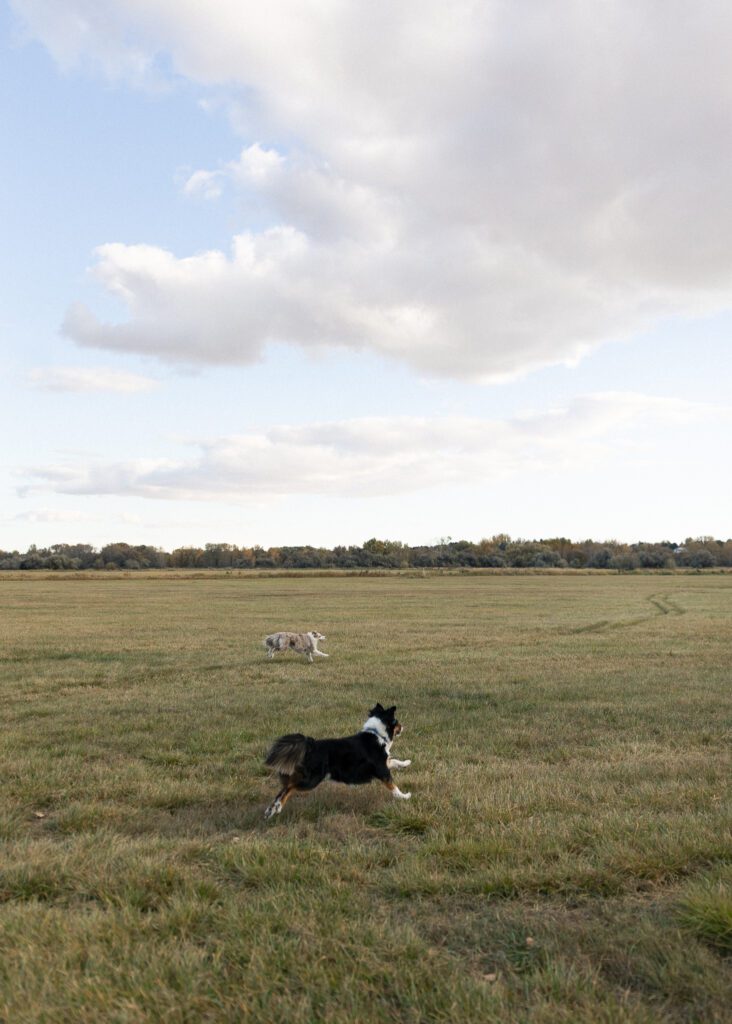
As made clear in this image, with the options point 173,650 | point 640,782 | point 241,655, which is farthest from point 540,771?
point 173,650

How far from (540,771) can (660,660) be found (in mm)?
13121

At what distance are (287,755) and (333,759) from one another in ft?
2.07

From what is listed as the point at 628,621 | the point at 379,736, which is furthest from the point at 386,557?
the point at 379,736

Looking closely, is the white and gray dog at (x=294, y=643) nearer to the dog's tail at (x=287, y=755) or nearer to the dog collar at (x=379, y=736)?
the dog collar at (x=379, y=736)

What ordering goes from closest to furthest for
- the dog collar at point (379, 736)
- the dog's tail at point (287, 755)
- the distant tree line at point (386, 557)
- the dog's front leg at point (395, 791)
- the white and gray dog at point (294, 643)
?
the dog's tail at point (287, 755) < the dog's front leg at point (395, 791) < the dog collar at point (379, 736) < the white and gray dog at point (294, 643) < the distant tree line at point (386, 557)

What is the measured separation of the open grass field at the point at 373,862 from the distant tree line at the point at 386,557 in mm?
134199

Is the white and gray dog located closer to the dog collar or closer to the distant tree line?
the dog collar

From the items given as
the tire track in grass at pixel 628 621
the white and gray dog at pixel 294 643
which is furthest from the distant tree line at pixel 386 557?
the white and gray dog at pixel 294 643

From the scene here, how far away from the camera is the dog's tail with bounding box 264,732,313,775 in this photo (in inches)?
287

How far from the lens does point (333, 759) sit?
773cm

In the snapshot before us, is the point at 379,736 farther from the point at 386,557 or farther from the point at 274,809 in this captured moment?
the point at 386,557

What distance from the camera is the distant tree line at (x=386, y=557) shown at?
146m

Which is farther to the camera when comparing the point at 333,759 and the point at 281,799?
the point at 333,759

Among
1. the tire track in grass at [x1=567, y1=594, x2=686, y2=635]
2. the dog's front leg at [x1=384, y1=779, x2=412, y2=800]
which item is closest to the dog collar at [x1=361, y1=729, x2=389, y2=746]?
the dog's front leg at [x1=384, y1=779, x2=412, y2=800]
